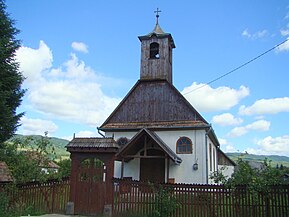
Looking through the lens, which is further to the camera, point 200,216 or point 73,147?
point 73,147

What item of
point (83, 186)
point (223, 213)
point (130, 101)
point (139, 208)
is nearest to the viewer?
point (223, 213)

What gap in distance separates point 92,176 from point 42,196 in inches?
81.8

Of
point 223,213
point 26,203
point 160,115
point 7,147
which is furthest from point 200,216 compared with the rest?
point 160,115

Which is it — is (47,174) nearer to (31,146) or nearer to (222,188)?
(31,146)

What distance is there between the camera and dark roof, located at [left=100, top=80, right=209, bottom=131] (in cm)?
1825

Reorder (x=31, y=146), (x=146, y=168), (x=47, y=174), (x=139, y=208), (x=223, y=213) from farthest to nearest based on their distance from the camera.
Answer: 1. (x=146, y=168)
2. (x=31, y=146)
3. (x=47, y=174)
4. (x=139, y=208)
5. (x=223, y=213)

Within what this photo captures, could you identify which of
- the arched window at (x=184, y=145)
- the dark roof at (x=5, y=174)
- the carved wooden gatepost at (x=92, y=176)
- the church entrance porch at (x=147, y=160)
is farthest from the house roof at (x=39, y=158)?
the arched window at (x=184, y=145)

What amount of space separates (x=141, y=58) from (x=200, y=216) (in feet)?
45.2

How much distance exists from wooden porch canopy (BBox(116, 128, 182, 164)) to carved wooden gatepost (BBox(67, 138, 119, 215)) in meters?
5.18

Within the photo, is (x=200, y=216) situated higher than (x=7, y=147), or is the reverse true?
(x=7, y=147)

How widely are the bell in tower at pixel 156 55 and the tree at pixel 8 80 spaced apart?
30.4ft

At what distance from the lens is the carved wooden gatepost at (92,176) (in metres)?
10.4

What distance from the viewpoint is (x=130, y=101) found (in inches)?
790

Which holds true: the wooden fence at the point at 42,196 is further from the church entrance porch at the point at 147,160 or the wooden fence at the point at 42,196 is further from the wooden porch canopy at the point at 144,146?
the church entrance porch at the point at 147,160
